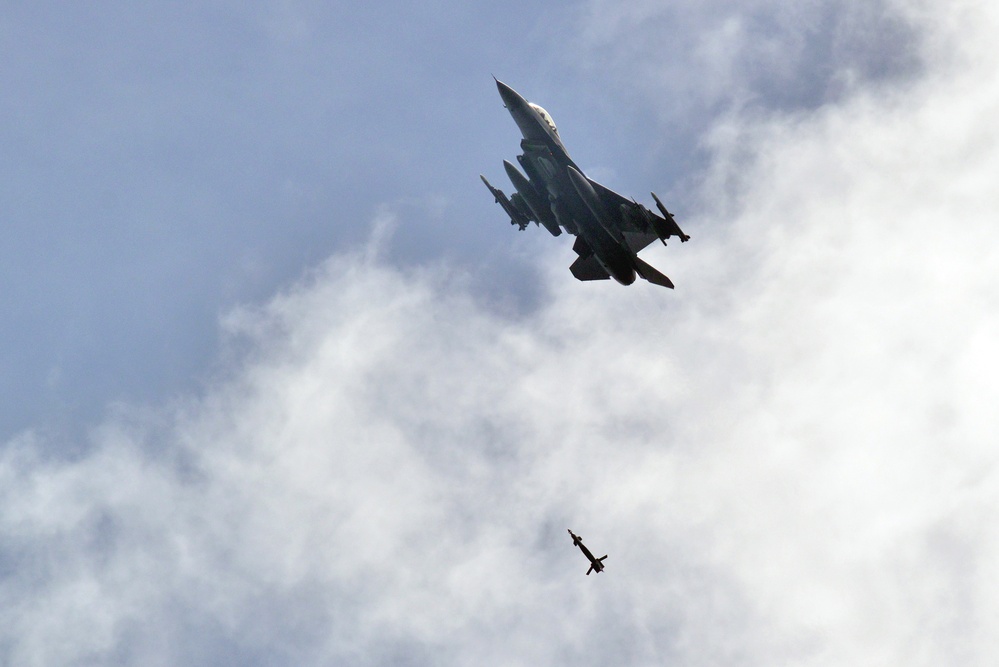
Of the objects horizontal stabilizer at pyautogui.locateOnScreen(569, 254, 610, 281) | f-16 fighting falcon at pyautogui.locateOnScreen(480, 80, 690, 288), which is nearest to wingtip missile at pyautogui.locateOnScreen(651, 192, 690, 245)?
f-16 fighting falcon at pyautogui.locateOnScreen(480, 80, 690, 288)

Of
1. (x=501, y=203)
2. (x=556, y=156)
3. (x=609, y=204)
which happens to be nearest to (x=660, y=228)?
(x=609, y=204)

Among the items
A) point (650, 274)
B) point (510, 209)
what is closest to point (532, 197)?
point (510, 209)

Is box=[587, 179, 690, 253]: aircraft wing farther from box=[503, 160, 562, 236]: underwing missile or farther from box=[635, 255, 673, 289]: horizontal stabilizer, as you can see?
box=[503, 160, 562, 236]: underwing missile

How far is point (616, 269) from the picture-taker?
6894 centimetres

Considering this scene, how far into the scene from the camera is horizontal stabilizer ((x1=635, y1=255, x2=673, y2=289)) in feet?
225

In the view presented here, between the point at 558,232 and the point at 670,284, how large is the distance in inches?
442

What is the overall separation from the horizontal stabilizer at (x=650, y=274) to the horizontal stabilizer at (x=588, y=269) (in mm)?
6212

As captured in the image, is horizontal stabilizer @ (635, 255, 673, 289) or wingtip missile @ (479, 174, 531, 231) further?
wingtip missile @ (479, 174, 531, 231)

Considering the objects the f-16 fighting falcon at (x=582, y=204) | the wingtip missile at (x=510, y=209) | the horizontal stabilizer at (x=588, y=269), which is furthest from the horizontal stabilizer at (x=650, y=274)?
the wingtip missile at (x=510, y=209)

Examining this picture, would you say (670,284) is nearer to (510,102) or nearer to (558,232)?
(558,232)

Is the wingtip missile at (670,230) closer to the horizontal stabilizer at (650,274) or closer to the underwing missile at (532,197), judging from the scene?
the horizontal stabilizer at (650,274)

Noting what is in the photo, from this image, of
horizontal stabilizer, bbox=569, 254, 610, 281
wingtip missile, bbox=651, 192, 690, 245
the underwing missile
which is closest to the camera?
wingtip missile, bbox=651, 192, 690, 245

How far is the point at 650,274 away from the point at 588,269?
8302mm

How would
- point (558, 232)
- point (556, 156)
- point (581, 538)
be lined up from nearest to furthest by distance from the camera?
point (581, 538), point (556, 156), point (558, 232)
